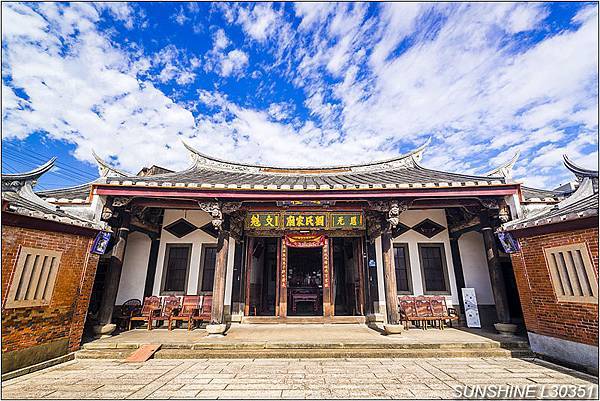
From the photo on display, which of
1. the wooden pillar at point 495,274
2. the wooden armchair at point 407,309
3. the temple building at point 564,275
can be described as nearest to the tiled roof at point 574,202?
the temple building at point 564,275

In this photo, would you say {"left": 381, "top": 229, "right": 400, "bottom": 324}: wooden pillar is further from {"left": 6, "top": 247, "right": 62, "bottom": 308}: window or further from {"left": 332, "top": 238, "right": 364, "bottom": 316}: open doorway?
{"left": 6, "top": 247, "right": 62, "bottom": 308}: window

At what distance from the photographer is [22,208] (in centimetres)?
448

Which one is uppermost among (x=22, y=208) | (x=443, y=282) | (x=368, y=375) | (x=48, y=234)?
(x=22, y=208)

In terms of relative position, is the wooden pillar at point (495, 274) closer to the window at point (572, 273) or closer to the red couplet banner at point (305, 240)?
the window at point (572, 273)

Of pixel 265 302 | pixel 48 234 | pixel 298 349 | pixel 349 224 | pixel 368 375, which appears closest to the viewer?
pixel 368 375

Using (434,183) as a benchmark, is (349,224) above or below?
below

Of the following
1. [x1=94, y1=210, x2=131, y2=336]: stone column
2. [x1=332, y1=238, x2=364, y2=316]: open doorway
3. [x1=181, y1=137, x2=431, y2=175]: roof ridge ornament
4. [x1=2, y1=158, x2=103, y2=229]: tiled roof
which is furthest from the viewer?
[x1=181, y1=137, x2=431, y2=175]: roof ridge ornament

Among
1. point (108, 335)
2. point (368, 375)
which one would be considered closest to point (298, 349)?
point (368, 375)

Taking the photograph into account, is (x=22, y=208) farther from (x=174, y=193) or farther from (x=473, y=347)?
(x=473, y=347)

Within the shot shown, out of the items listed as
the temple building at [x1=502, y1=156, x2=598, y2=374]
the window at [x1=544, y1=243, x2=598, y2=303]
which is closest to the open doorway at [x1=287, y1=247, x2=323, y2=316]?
the temple building at [x1=502, y1=156, x2=598, y2=374]

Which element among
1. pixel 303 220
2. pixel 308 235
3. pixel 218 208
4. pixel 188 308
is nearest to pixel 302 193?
pixel 303 220

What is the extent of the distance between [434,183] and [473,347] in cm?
362

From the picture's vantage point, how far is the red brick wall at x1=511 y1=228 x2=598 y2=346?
14.4ft

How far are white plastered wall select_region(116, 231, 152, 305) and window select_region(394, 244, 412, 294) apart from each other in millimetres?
8057
